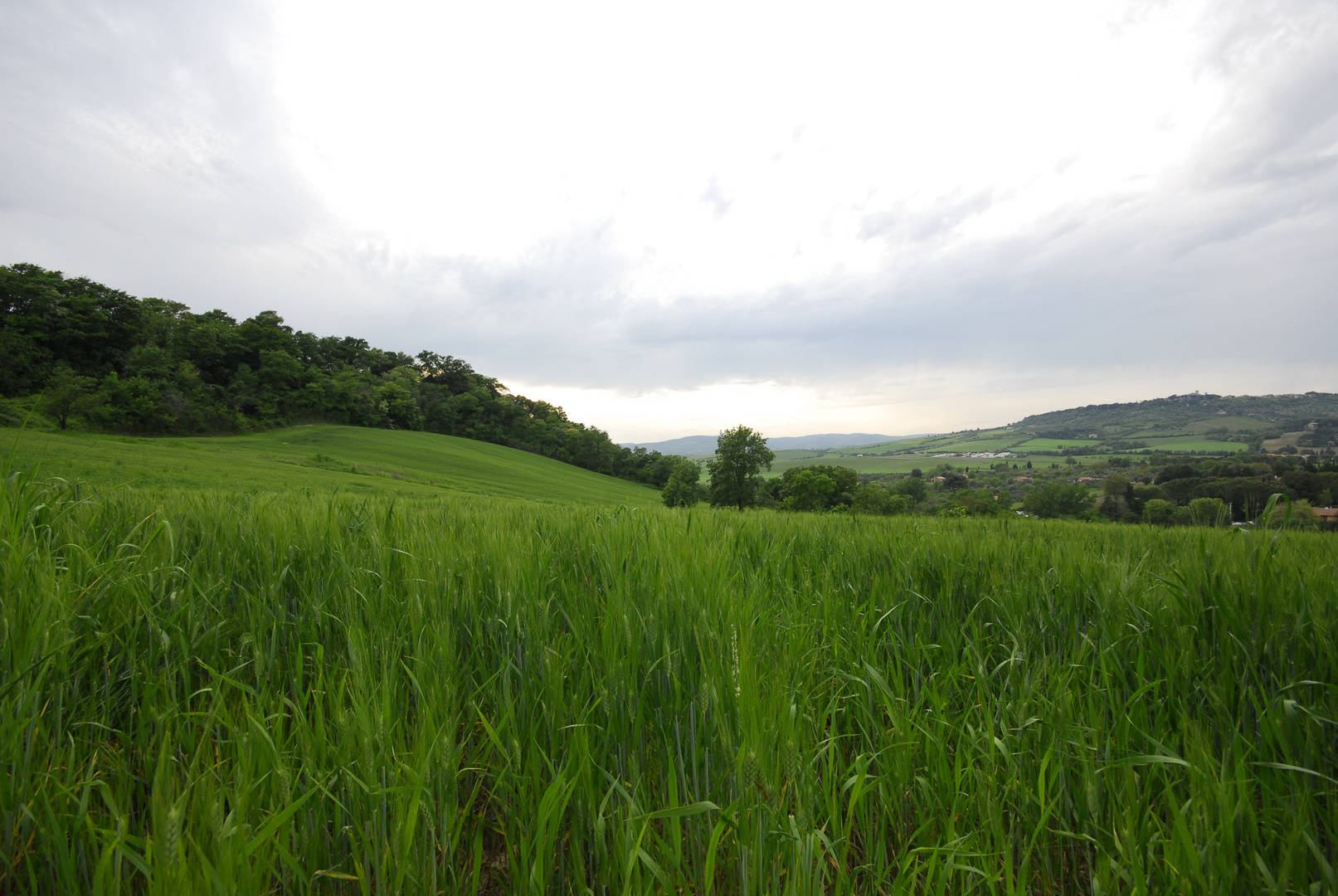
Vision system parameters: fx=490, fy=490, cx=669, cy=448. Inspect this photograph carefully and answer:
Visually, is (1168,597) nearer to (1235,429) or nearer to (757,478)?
Answer: (757,478)

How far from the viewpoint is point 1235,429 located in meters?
41.2

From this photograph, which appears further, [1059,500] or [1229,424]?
[1229,424]

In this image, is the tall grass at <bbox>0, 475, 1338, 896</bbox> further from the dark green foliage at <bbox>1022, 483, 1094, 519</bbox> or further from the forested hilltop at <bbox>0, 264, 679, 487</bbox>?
the forested hilltop at <bbox>0, 264, 679, 487</bbox>

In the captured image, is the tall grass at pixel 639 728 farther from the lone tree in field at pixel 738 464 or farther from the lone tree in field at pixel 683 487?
the lone tree in field at pixel 683 487

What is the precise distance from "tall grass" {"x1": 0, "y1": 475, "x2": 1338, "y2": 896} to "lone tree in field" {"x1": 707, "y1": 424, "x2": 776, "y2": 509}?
35.3 meters

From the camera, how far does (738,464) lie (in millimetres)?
37062

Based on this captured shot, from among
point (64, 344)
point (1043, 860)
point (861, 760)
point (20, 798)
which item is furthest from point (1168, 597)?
point (64, 344)

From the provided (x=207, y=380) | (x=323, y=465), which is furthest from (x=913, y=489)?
(x=207, y=380)

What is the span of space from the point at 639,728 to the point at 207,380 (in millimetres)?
77947

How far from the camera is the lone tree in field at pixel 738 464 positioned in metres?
37.1

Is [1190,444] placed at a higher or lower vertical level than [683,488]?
higher

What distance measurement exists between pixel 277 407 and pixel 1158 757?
233 feet

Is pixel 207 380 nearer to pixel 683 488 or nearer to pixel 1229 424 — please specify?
pixel 683 488

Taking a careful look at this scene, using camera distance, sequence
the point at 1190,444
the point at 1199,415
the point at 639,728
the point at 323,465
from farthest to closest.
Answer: the point at 1199,415
the point at 1190,444
the point at 323,465
the point at 639,728
